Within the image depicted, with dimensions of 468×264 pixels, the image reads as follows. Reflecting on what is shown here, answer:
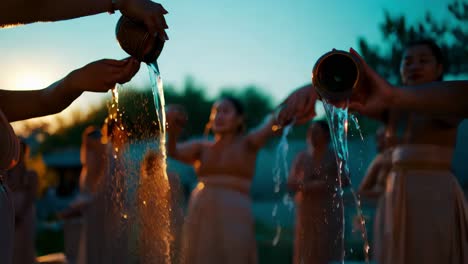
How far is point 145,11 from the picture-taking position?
259cm

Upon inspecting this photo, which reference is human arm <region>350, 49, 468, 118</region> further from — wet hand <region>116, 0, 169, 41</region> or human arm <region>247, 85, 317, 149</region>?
human arm <region>247, 85, 317, 149</region>

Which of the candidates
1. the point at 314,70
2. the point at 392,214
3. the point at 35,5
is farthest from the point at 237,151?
the point at 35,5

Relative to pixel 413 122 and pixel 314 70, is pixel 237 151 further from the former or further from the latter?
pixel 314 70

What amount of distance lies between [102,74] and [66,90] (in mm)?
189

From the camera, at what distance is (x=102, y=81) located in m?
2.61

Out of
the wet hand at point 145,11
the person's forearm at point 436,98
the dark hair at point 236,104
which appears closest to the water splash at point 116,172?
the wet hand at point 145,11

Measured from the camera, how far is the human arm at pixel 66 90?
8.57 feet

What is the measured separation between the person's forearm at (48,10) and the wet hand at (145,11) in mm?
59

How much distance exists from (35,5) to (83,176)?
6.18 meters

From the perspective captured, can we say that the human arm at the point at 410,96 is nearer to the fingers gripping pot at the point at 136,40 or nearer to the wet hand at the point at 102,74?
the fingers gripping pot at the point at 136,40

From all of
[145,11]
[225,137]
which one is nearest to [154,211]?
[145,11]

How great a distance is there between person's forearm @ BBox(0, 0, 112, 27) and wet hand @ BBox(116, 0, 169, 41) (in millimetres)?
59

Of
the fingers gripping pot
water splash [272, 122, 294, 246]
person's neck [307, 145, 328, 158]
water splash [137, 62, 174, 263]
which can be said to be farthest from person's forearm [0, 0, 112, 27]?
person's neck [307, 145, 328, 158]

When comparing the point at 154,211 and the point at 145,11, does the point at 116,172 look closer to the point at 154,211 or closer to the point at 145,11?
the point at 154,211
